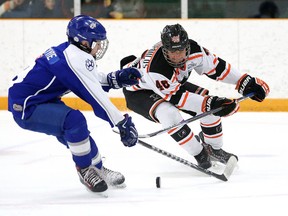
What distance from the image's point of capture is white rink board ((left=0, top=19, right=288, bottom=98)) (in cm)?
650

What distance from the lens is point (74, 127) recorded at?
3307 mm

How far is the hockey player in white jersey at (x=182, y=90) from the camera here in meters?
3.90

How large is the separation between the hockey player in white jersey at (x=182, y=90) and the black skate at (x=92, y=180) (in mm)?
609

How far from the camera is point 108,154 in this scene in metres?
4.64

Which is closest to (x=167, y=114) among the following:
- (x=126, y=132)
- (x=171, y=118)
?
(x=171, y=118)

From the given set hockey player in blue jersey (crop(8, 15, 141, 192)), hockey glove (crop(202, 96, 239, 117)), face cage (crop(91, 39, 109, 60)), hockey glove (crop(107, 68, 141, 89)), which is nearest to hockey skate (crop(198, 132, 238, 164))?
hockey glove (crop(202, 96, 239, 117))

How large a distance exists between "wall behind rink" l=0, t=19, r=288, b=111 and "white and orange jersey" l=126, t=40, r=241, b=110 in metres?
2.30

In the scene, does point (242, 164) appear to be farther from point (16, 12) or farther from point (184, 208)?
point (16, 12)

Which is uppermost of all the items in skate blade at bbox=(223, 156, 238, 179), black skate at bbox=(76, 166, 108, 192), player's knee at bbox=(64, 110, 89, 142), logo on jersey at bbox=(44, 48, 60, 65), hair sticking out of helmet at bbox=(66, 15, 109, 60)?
hair sticking out of helmet at bbox=(66, 15, 109, 60)

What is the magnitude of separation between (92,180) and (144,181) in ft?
1.37

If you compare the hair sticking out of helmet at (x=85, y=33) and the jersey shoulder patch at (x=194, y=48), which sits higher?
the hair sticking out of helmet at (x=85, y=33)

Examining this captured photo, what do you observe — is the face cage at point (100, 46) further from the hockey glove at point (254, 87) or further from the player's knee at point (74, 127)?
the hockey glove at point (254, 87)

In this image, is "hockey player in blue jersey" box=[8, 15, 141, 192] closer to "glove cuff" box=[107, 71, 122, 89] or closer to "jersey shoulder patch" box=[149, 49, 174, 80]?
"glove cuff" box=[107, 71, 122, 89]

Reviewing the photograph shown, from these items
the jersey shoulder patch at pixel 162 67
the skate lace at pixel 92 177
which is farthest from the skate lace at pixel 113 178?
the jersey shoulder patch at pixel 162 67
